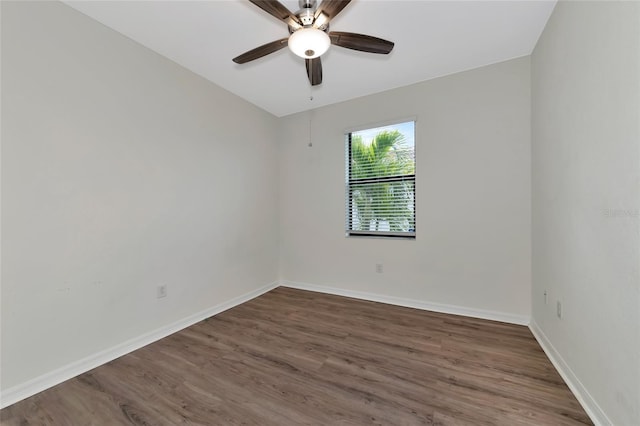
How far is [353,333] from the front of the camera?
7.69ft

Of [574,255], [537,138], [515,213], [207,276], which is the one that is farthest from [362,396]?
[537,138]

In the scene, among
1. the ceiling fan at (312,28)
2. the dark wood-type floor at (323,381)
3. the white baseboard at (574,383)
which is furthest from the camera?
the ceiling fan at (312,28)

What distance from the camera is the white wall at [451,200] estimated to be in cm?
248

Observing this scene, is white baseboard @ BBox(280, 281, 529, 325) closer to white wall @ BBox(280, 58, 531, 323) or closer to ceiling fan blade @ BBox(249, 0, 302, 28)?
white wall @ BBox(280, 58, 531, 323)

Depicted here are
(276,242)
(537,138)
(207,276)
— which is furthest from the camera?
(276,242)

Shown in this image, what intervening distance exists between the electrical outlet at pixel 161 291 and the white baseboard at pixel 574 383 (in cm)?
309

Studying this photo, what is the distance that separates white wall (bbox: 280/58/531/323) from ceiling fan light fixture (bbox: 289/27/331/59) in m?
1.70

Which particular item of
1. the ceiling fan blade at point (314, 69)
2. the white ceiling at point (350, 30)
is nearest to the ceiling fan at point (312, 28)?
the ceiling fan blade at point (314, 69)

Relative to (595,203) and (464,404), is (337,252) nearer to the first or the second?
(464,404)

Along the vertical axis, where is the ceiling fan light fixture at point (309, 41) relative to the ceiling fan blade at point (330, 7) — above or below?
below

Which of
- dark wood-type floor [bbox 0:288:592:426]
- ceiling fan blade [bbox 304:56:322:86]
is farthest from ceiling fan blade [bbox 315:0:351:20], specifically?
dark wood-type floor [bbox 0:288:592:426]

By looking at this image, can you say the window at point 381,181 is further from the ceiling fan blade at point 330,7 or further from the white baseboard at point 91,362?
the white baseboard at point 91,362

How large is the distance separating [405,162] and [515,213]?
1.23 metres

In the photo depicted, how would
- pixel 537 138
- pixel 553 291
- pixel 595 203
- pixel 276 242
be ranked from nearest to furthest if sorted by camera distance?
pixel 595 203, pixel 553 291, pixel 537 138, pixel 276 242
